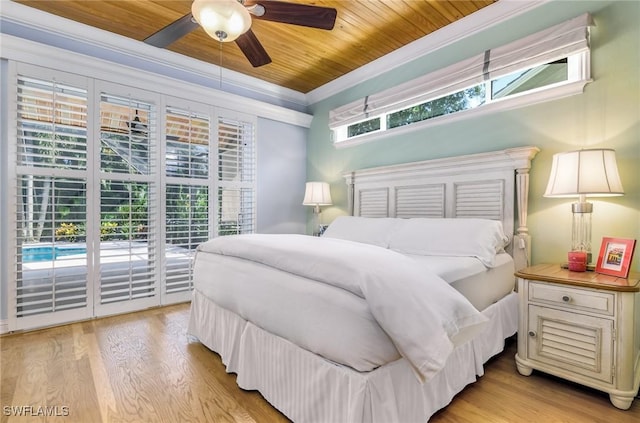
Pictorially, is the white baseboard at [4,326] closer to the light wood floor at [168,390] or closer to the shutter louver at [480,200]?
the light wood floor at [168,390]

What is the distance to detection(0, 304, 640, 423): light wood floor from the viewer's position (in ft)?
5.14

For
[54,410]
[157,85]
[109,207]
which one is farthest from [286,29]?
[54,410]

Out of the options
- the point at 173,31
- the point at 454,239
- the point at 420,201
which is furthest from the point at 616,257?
the point at 173,31

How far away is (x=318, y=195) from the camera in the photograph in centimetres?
390

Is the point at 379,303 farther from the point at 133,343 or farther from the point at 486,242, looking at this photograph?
the point at 133,343

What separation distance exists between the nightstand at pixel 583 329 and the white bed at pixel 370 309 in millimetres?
233

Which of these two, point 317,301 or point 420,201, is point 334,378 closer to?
point 317,301

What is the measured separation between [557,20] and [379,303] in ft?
8.45

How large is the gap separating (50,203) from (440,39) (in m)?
3.81

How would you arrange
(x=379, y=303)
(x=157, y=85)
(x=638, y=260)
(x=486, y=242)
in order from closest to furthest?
(x=379, y=303), (x=638, y=260), (x=486, y=242), (x=157, y=85)

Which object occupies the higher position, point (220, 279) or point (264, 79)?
point (264, 79)

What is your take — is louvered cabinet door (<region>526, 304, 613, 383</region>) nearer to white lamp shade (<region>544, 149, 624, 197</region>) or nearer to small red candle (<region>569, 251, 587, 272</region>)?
small red candle (<region>569, 251, 587, 272</region>)

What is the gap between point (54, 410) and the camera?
1.61 m

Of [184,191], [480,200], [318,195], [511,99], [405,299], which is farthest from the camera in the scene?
[318,195]
